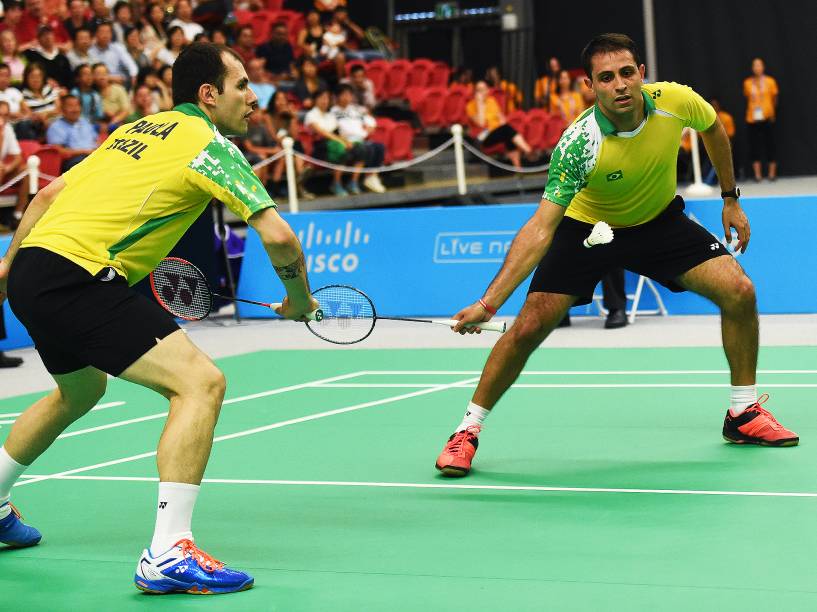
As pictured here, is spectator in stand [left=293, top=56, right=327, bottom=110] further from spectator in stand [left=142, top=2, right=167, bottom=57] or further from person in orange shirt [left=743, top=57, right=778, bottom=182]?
person in orange shirt [left=743, top=57, right=778, bottom=182]

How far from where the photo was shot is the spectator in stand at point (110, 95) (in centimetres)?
1468

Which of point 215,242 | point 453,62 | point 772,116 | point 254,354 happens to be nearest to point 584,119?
point 254,354

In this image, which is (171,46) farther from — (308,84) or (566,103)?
(566,103)

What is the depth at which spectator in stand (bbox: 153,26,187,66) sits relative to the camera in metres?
16.1

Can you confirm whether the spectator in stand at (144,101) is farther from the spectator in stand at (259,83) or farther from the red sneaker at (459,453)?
the red sneaker at (459,453)

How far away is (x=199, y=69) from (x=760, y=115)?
20.5 m

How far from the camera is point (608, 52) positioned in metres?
5.71

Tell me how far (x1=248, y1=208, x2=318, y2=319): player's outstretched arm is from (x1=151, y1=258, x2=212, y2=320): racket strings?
86cm

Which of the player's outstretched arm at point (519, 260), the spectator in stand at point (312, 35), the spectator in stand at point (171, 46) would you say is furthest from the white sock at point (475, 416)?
the spectator in stand at point (312, 35)

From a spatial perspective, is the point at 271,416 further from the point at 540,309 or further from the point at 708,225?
the point at 708,225

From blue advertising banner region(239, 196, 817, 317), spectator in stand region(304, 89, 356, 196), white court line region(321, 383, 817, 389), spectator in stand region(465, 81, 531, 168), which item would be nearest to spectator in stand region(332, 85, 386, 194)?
spectator in stand region(304, 89, 356, 196)

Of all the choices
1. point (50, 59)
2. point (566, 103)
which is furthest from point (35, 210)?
point (566, 103)

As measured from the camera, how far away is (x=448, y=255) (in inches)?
456

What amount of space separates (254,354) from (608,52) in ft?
17.1
